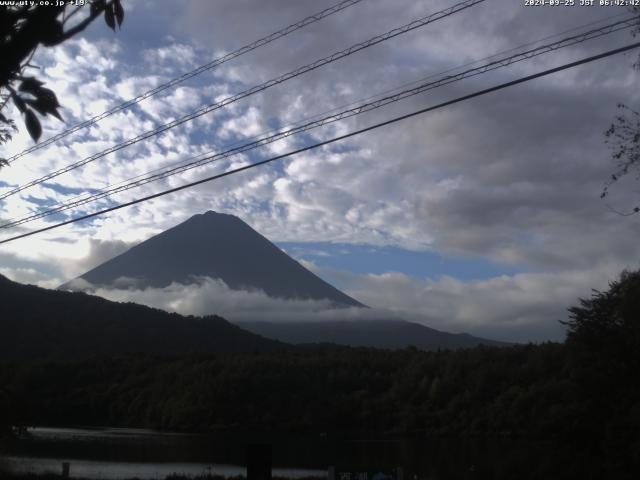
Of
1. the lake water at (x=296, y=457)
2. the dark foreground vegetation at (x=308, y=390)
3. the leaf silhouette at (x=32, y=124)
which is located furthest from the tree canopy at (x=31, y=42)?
the dark foreground vegetation at (x=308, y=390)

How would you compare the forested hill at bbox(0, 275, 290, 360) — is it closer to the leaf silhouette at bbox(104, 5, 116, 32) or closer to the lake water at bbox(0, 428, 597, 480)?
the lake water at bbox(0, 428, 597, 480)

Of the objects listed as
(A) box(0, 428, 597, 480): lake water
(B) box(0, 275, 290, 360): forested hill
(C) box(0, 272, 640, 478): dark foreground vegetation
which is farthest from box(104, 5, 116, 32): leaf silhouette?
(B) box(0, 275, 290, 360): forested hill

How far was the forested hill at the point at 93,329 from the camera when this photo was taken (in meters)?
88.0

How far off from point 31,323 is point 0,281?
7433 millimetres

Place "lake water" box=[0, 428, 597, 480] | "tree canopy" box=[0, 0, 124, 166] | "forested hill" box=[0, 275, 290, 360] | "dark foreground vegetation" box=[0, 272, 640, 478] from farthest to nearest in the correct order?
1. "forested hill" box=[0, 275, 290, 360]
2. "dark foreground vegetation" box=[0, 272, 640, 478]
3. "lake water" box=[0, 428, 597, 480]
4. "tree canopy" box=[0, 0, 124, 166]

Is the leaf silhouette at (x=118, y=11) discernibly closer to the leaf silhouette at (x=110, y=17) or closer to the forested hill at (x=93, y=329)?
the leaf silhouette at (x=110, y=17)

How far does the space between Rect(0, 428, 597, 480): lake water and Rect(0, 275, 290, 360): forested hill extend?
114ft

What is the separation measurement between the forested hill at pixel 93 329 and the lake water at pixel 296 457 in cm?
3472

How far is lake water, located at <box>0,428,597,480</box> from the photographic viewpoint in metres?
26.8

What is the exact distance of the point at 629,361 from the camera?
2478cm

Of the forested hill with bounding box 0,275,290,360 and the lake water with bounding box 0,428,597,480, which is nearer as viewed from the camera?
the lake water with bounding box 0,428,597,480

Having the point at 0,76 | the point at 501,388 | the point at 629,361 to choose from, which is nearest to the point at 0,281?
the point at 501,388

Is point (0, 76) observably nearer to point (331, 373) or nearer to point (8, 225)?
point (8, 225)

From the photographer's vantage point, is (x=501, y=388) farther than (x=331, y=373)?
No
